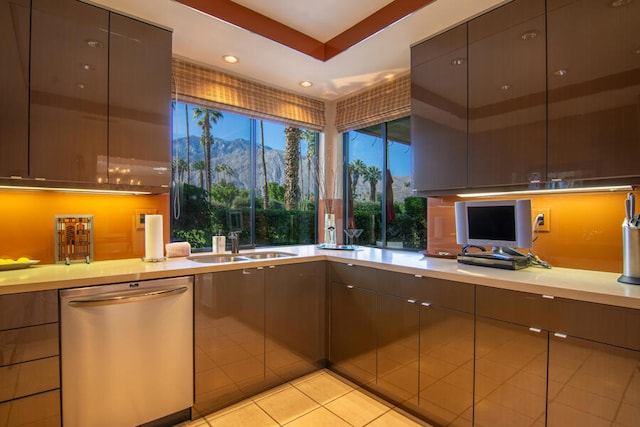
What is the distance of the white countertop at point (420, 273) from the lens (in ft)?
4.62

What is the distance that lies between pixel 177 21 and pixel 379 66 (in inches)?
63.5

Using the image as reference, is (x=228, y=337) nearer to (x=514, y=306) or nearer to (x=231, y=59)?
(x=514, y=306)

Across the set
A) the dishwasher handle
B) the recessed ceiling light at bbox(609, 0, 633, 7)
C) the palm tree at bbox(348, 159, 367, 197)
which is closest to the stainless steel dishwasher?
the dishwasher handle

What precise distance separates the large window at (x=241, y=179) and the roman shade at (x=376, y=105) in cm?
46

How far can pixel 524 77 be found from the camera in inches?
74.2

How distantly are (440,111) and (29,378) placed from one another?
2.81 m

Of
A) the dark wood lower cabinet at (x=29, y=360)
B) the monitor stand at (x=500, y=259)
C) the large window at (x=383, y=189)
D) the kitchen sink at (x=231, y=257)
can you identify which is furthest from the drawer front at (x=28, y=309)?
the large window at (x=383, y=189)

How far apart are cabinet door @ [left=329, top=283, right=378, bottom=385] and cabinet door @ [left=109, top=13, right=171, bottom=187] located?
5.10 ft

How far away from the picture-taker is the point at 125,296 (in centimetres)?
172

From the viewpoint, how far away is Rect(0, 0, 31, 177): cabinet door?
171 centimetres

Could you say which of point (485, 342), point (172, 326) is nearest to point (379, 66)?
point (485, 342)

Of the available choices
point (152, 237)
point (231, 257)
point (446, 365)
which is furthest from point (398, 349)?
point (152, 237)

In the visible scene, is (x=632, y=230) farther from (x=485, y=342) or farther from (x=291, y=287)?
(x=291, y=287)

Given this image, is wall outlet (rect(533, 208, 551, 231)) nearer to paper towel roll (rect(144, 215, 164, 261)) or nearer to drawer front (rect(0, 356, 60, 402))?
paper towel roll (rect(144, 215, 164, 261))
